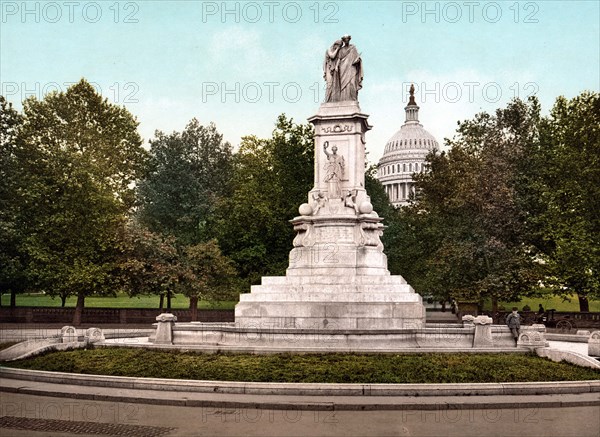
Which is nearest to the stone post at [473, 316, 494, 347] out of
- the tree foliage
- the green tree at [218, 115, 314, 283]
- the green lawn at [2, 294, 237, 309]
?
the tree foliage

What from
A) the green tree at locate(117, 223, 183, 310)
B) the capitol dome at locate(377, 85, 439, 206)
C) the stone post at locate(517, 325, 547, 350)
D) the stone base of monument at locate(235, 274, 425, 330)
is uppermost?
the capitol dome at locate(377, 85, 439, 206)

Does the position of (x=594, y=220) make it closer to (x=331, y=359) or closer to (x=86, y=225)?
(x=331, y=359)

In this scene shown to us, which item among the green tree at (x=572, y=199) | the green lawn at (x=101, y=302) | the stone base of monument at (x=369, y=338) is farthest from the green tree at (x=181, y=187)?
the stone base of monument at (x=369, y=338)

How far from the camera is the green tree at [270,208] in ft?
160

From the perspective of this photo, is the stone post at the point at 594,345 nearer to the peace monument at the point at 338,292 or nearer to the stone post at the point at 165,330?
the peace monument at the point at 338,292

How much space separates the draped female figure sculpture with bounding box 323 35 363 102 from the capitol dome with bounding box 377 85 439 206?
116 m

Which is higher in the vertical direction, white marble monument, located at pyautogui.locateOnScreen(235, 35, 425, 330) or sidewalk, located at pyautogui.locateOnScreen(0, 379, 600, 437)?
white marble monument, located at pyautogui.locateOnScreen(235, 35, 425, 330)

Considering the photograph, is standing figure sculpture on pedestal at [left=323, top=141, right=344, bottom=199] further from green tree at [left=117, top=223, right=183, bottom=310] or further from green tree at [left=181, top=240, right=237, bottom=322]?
green tree at [left=117, top=223, right=183, bottom=310]

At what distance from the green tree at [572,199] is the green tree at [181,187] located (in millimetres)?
25730

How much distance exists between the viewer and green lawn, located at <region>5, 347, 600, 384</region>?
53.5ft

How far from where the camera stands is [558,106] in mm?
45062

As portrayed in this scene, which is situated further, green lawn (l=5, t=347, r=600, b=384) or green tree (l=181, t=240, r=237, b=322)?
green tree (l=181, t=240, r=237, b=322)

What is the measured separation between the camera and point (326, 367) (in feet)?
55.9

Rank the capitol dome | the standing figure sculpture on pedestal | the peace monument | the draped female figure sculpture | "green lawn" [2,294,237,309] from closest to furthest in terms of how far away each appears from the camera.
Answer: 1. the peace monument
2. the standing figure sculpture on pedestal
3. the draped female figure sculpture
4. "green lawn" [2,294,237,309]
5. the capitol dome
